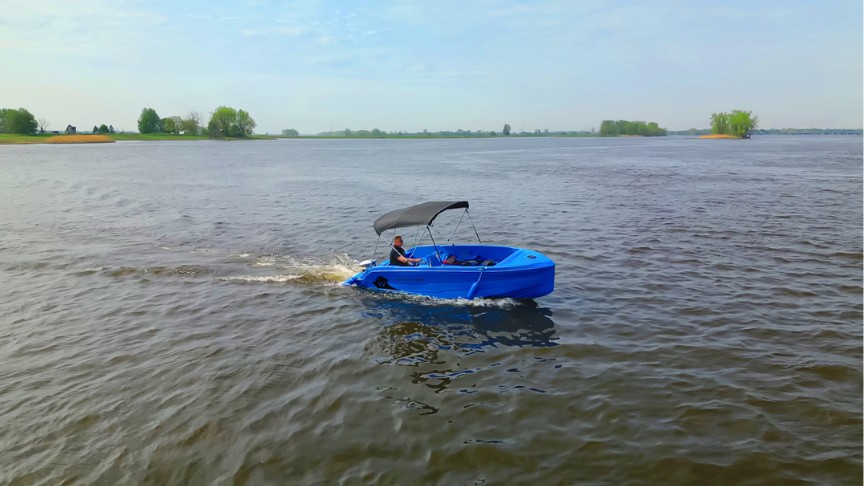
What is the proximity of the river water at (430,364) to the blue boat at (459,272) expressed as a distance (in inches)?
18.6

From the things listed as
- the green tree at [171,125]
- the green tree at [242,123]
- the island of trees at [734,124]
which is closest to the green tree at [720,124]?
the island of trees at [734,124]

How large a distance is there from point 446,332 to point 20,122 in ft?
563

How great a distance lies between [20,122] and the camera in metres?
140

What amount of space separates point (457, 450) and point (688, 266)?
39.5 feet

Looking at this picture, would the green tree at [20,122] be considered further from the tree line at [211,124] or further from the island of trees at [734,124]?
the island of trees at [734,124]

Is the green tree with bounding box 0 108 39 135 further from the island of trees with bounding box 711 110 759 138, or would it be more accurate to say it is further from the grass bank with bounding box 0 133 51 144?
the island of trees with bounding box 711 110 759 138

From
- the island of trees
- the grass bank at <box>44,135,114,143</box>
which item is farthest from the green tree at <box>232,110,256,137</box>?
the island of trees

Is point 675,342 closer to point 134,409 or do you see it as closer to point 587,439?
point 587,439

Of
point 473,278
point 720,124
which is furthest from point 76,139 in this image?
point 720,124

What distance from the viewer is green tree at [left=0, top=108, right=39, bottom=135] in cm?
13875

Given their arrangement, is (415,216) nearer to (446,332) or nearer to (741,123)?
(446,332)

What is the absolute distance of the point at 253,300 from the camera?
47.3ft

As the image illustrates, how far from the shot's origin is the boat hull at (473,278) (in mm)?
13258

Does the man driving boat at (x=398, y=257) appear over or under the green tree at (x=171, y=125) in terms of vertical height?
under
